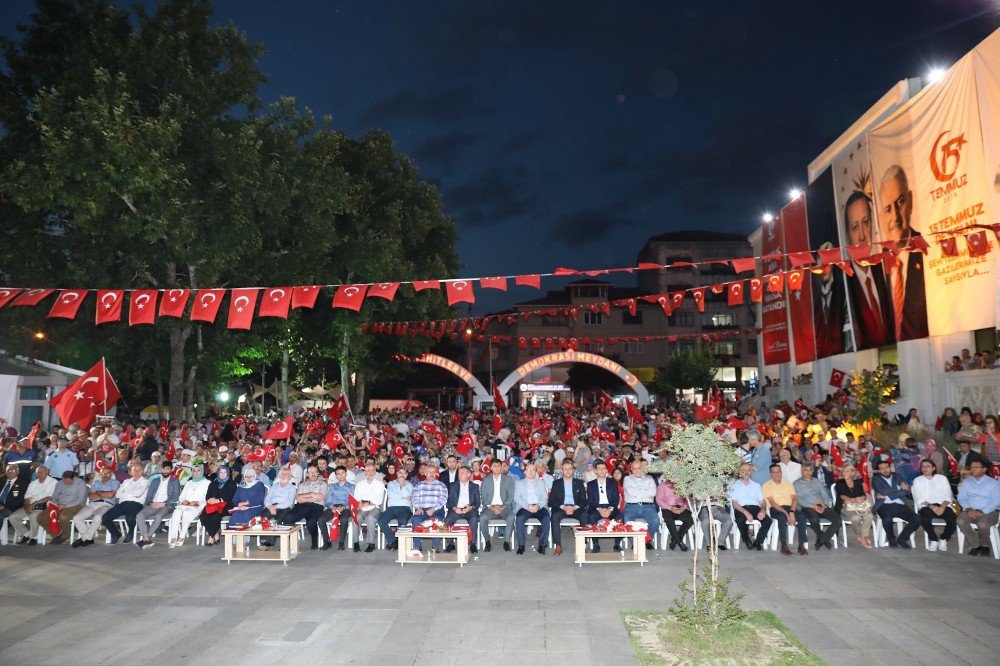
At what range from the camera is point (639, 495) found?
10.8 metres

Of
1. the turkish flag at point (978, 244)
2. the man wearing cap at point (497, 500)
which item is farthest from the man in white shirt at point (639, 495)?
the turkish flag at point (978, 244)

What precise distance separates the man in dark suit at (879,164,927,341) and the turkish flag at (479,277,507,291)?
1265 centimetres

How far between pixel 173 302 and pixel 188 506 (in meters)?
5.89

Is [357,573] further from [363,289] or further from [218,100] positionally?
[218,100]

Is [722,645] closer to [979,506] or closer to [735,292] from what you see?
[979,506]

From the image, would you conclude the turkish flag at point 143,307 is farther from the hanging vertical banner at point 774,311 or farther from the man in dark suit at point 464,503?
the hanging vertical banner at point 774,311

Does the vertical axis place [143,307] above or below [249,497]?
above

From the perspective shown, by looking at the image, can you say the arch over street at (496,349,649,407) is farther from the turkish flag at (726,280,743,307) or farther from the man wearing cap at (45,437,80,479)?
the man wearing cap at (45,437,80,479)

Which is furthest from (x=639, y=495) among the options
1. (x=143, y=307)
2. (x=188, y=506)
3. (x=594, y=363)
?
(x=594, y=363)

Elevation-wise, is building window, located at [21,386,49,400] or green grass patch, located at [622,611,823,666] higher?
building window, located at [21,386,49,400]

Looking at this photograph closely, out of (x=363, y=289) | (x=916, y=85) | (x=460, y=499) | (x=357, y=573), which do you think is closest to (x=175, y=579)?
(x=357, y=573)

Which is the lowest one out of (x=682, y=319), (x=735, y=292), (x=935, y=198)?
(x=735, y=292)

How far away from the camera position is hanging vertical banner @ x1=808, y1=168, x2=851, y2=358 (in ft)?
Answer: 82.1

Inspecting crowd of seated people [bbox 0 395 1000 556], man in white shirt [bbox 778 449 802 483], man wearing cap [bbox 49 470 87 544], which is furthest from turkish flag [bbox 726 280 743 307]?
man wearing cap [bbox 49 470 87 544]
